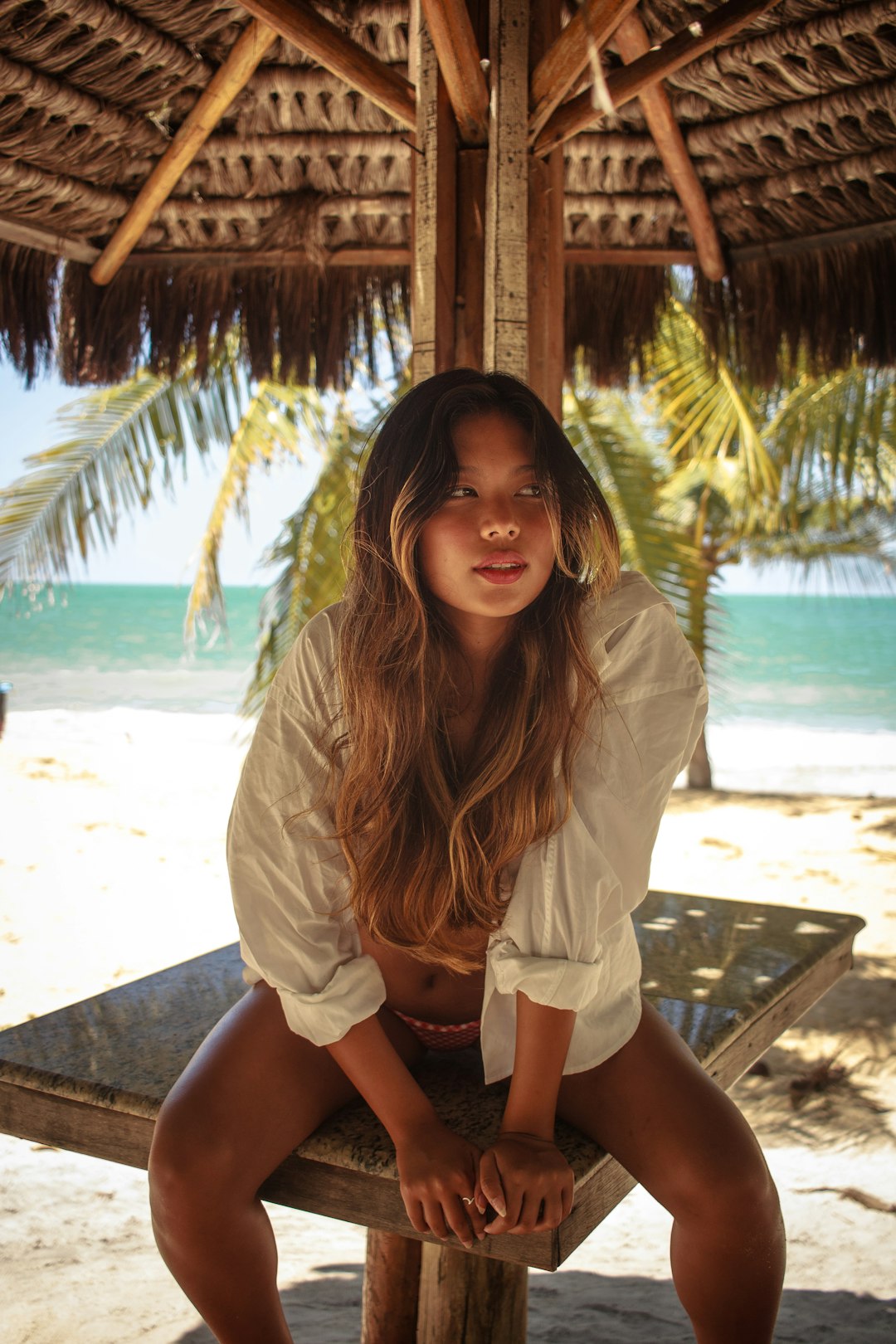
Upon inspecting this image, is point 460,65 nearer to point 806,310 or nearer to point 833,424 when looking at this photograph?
point 806,310

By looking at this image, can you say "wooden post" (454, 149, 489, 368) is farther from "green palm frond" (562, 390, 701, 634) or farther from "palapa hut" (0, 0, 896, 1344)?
"green palm frond" (562, 390, 701, 634)

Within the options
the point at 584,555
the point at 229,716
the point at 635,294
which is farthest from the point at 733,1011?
the point at 229,716

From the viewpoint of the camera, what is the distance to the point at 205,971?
7.29 ft

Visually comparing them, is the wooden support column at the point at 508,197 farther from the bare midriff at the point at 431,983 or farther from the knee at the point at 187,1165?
the knee at the point at 187,1165

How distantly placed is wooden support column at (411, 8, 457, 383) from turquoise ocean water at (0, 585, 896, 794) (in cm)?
1512

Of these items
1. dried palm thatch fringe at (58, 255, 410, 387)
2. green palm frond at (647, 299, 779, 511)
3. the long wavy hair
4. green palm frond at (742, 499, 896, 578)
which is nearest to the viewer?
the long wavy hair

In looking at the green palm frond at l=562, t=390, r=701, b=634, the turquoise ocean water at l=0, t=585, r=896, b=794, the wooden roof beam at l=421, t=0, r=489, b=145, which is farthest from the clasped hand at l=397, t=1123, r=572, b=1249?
the turquoise ocean water at l=0, t=585, r=896, b=794

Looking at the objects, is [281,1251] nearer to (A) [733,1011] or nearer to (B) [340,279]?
(A) [733,1011]

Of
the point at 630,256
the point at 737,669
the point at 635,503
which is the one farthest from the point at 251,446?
the point at 737,669

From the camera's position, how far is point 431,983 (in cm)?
154

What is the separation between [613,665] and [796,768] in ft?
52.4

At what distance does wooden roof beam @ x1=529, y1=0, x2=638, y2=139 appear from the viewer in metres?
1.74

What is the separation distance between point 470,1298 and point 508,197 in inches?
76.7

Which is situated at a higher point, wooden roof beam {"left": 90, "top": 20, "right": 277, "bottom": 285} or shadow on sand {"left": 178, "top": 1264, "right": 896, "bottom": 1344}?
wooden roof beam {"left": 90, "top": 20, "right": 277, "bottom": 285}
